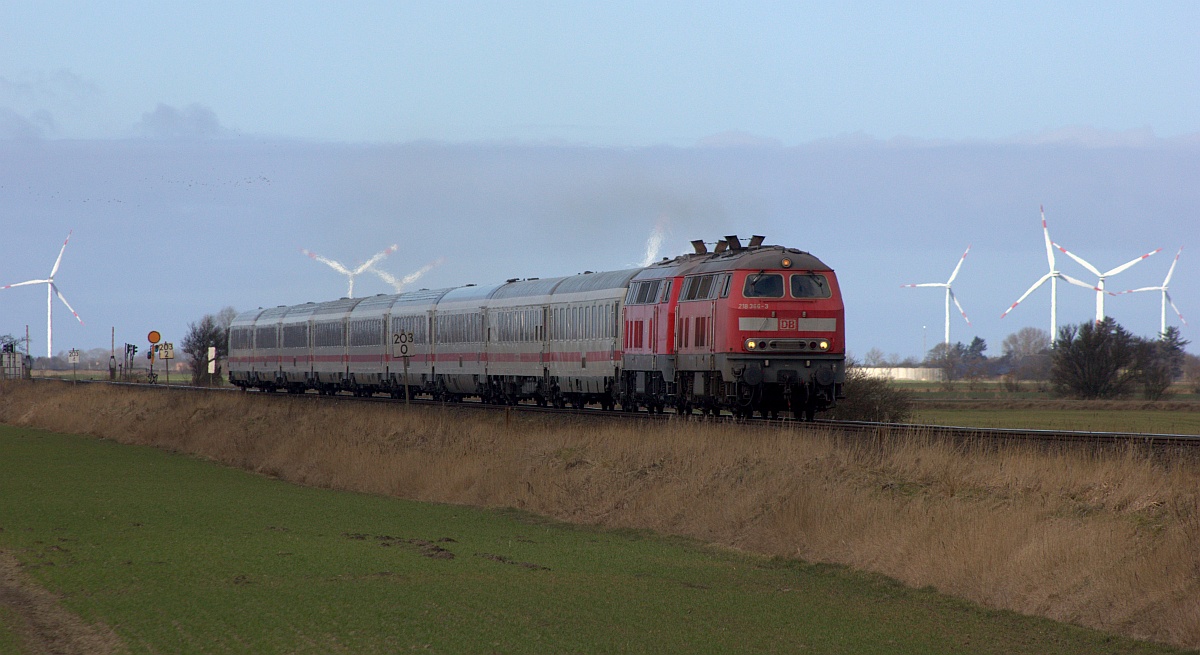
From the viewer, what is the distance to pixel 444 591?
13102 mm

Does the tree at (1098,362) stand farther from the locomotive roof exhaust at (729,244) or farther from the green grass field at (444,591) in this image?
the green grass field at (444,591)

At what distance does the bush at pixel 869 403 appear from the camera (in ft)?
147

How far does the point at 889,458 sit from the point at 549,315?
22.7 m

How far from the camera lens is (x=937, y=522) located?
1583 centimetres

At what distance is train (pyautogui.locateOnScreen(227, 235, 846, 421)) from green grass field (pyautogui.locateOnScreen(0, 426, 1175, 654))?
10.1 metres

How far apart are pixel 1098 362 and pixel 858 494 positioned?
239ft

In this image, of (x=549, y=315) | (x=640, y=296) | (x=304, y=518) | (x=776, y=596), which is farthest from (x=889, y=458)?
(x=549, y=315)

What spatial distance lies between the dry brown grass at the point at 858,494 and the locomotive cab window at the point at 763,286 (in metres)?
4.51

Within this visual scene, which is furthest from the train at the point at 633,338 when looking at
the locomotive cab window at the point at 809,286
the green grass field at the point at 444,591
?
the green grass field at the point at 444,591

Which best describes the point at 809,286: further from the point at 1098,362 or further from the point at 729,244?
the point at 1098,362

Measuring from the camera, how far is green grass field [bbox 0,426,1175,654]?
11039 mm

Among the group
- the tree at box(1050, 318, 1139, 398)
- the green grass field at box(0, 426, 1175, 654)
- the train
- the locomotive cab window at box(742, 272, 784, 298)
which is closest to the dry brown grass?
the green grass field at box(0, 426, 1175, 654)

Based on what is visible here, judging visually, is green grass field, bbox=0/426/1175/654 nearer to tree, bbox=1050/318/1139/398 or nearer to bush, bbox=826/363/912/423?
bush, bbox=826/363/912/423

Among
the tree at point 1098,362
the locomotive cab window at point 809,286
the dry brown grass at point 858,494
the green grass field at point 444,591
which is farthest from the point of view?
the tree at point 1098,362
